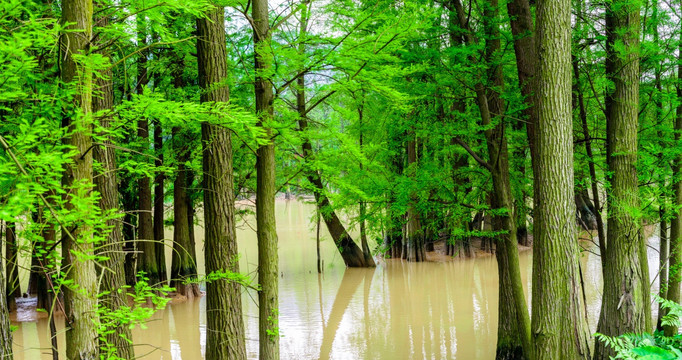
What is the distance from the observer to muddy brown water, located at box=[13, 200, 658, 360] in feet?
40.0

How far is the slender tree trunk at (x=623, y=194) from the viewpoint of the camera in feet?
28.2

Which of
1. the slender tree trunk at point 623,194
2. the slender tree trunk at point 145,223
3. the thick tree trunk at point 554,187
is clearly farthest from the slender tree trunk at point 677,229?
the slender tree trunk at point 145,223

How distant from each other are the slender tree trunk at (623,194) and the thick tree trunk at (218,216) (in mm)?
5422

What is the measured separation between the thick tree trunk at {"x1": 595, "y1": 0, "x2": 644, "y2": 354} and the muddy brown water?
3.24 m

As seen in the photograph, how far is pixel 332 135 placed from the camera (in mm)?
10086

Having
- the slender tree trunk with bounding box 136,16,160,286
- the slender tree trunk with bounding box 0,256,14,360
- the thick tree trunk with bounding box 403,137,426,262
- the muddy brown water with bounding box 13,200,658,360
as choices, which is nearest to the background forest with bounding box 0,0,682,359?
the slender tree trunk with bounding box 0,256,14,360

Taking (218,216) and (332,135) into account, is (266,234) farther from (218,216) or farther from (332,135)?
(332,135)

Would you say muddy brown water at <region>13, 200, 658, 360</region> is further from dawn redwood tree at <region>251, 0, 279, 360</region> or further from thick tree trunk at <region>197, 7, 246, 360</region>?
thick tree trunk at <region>197, 7, 246, 360</region>

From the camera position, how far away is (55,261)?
4383 mm

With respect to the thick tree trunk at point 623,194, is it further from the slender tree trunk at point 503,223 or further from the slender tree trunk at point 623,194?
the slender tree trunk at point 503,223

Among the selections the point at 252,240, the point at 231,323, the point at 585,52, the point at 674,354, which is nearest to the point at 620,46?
the point at 585,52

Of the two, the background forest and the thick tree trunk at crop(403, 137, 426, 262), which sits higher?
the background forest

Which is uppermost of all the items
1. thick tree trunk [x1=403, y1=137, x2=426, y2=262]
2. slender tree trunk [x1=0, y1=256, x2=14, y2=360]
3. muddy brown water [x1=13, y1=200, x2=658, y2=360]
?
slender tree trunk [x1=0, y1=256, x2=14, y2=360]

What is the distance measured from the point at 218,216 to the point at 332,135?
3555 millimetres
